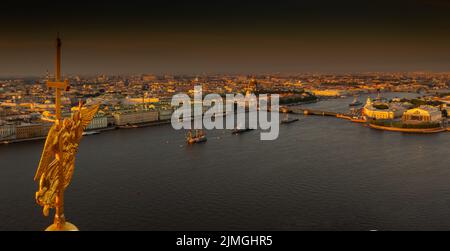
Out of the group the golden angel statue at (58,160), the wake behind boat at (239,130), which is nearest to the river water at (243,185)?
the wake behind boat at (239,130)

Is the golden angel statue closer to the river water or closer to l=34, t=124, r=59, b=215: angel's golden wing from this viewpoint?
l=34, t=124, r=59, b=215: angel's golden wing

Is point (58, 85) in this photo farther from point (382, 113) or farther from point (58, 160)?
point (382, 113)

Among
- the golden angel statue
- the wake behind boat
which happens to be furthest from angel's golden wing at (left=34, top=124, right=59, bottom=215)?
the wake behind boat

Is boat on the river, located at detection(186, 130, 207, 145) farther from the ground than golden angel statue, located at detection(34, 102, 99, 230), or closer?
closer

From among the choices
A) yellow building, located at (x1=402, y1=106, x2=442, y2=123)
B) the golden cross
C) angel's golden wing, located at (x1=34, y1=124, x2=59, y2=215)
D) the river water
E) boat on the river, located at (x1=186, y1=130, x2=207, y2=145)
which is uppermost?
the golden cross

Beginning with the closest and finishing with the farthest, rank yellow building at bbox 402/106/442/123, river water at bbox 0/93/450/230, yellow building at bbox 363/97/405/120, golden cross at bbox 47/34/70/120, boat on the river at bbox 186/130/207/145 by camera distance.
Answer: golden cross at bbox 47/34/70/120 → river water at bbox 0/93/450/230 → boat on the river at bbox 186/130/207/145 → yellow building at bbox 402/106/442/123 → yellow building at bbox 363/97/405/120
